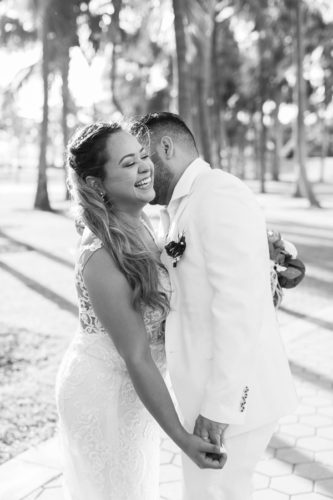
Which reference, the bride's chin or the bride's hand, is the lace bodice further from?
the bride's hand

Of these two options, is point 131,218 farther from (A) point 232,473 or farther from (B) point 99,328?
(A) point 232,473

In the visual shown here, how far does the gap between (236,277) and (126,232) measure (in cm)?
47

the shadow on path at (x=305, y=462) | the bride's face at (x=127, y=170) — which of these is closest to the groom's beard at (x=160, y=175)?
the bride's face at (x=127, y=170)

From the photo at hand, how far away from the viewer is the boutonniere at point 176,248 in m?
2.18

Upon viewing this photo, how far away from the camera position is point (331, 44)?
1272 inches

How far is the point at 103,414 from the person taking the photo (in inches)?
93.0

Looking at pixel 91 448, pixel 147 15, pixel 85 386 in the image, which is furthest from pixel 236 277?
pixel 147 15

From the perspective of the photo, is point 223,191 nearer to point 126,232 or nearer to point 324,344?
point 126,232

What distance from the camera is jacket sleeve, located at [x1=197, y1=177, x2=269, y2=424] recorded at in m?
2.06

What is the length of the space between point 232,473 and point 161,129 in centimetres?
136

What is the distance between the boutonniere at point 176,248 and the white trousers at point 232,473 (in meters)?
0.70

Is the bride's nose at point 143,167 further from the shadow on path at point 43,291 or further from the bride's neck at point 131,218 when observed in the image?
the shadow on path at point 43,291

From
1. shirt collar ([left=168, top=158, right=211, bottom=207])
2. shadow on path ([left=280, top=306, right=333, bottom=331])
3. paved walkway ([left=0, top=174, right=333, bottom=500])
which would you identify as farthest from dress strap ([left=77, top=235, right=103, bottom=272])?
shadow on path ([left=280, top=306, right=333, bottom=331])

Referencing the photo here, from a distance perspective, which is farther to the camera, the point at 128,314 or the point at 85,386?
the point at 85,386
